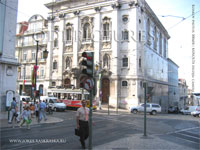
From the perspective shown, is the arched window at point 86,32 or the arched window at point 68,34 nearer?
the arched window at point 86,32

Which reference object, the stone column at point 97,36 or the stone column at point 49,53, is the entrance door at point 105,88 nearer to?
the stone column at point 97,36

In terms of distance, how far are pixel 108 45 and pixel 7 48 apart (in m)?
22.0

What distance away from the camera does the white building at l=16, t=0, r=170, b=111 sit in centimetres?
3666

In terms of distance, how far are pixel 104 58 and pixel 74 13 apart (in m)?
11.8

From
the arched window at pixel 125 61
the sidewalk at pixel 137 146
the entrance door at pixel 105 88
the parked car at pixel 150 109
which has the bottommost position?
the parked car at pixel 150 109

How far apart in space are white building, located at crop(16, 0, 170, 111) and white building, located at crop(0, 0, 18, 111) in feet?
52.2

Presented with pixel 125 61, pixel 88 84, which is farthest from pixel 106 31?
pixel 88 84

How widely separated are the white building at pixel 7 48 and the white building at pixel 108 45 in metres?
15.9

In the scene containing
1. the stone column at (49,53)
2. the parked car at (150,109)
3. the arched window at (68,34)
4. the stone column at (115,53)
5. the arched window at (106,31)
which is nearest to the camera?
the parked car at (150,109)

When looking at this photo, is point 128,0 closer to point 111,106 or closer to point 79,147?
point 111,106

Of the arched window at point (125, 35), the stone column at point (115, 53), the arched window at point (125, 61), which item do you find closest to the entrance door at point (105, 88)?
the stone column at point (115, 53)

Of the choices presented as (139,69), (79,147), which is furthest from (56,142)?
(139,69)

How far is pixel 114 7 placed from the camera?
38.2 metres

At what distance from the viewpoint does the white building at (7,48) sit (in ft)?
60.6
